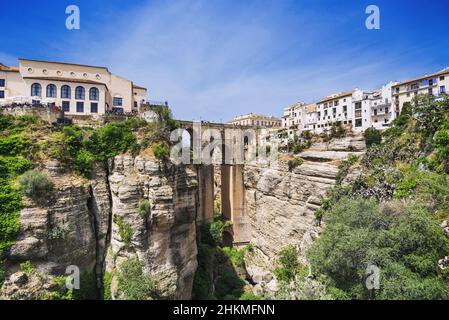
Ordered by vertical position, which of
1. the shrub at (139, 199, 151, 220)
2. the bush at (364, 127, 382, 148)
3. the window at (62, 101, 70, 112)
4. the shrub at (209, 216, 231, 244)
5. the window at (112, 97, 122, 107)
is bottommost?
the shrub at (209, 216, 231, 244)

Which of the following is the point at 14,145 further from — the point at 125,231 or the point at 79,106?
the point at 79,106

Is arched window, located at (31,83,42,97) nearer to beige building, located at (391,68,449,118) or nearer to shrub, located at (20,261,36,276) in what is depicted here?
shrub, located at (20,261,36,276)

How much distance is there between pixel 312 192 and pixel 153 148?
15142 mm

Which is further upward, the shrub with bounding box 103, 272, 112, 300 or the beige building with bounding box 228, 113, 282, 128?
the beige building with bounding box 228, 113, 282, 128

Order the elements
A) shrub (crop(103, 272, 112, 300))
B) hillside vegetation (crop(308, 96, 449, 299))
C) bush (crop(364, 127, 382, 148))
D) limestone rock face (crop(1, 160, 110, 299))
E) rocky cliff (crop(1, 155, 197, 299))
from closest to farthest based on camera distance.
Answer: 1. hillside vegetation (crop(308, 96, 449, 299))
2. limestone rock face (crop(1, 160, 110, 299))
3. rocky cliff (crop(1, 155, 197, 299))
4. shrub (crop(103, 272, 112, 300))
5. bush (crop(364, 127, 382, 148))

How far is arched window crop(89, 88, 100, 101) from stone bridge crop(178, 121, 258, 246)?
9.02m

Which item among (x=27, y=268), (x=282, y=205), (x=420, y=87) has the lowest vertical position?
(x=27, y=268)

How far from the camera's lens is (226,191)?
32.8 metres

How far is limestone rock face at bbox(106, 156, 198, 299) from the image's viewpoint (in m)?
15.5

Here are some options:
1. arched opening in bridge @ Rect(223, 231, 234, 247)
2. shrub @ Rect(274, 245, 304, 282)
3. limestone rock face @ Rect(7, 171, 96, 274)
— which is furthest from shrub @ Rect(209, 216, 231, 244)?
limestone rock face @ Rect(7, 171, 96, 274)

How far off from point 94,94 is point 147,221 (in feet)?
51.3

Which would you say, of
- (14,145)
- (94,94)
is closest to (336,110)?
(94,94)
